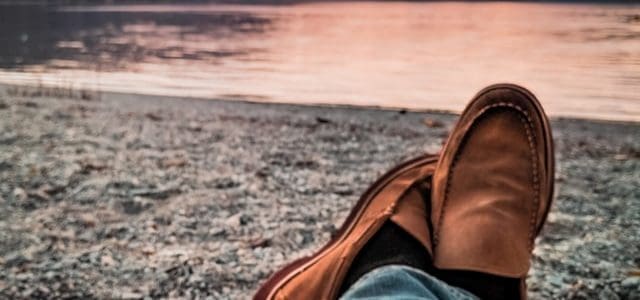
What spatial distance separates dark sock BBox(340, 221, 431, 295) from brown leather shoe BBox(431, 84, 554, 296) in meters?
0.04

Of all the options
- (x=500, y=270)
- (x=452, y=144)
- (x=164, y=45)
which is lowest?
(x=164, y=45)

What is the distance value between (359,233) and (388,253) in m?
0.11

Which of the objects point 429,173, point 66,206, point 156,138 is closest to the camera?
point 429,173

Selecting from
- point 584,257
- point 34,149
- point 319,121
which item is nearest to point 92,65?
point 319,121

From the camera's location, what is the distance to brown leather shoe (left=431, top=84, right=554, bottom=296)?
1.45 metres

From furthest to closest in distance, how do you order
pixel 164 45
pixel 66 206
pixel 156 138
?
pixel 164 45 → pixel 156 138 → pixel 66 206

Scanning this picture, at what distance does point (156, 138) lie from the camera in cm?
405

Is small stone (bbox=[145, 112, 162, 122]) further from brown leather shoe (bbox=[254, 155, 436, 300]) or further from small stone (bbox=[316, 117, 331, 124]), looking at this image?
brown leather shoe (bbox=[254, 155, 436, 300])

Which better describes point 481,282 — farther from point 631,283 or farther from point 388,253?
point 631,283

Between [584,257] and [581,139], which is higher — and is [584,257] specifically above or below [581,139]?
above

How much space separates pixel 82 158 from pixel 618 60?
24.6ft

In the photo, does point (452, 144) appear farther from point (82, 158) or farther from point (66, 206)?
point (82, 158)

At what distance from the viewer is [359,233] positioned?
1486mm

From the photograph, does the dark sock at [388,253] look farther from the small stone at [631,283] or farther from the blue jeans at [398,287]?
the small stone at [631,283]
